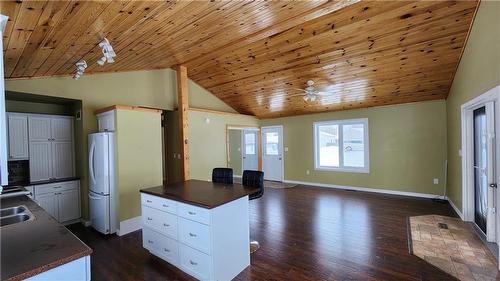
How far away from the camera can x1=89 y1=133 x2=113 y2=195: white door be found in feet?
12.4

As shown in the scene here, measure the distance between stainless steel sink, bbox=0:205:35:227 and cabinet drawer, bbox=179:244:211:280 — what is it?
135 centimetres

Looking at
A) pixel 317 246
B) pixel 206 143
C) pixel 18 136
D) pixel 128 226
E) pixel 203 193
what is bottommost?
pixel 317 246

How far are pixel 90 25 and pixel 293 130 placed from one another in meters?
6.13

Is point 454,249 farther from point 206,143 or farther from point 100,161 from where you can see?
point 100,161

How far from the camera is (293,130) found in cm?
764

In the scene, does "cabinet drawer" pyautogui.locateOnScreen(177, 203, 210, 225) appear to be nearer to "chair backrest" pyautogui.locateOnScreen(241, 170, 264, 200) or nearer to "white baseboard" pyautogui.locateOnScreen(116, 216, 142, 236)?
"chair backrest" pyautogui.locateOnScreen(241, 170, 264, 200)

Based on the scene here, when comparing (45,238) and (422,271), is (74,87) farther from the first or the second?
(422,271)

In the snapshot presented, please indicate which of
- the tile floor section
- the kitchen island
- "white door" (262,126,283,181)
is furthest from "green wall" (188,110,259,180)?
the tile floor section

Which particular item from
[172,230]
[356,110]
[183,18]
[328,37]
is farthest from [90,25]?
[356,110]

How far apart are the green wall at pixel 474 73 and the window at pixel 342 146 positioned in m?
1.85

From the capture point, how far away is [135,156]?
3.97 metres

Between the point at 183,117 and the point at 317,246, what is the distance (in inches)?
138

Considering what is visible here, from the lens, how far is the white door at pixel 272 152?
7.96 metres

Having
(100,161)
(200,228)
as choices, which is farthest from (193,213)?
(100,161)
